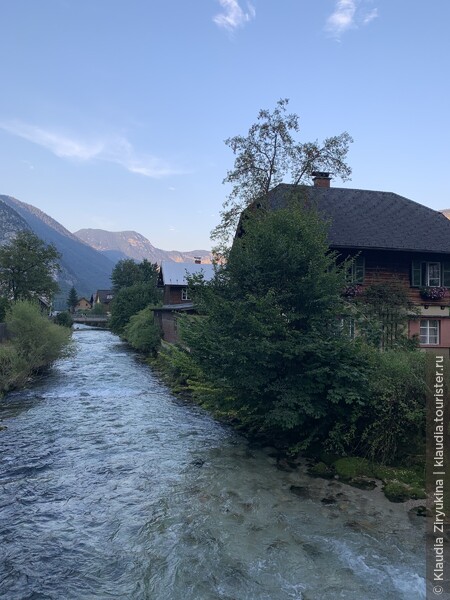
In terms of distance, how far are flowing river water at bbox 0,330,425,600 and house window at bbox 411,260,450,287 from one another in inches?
526

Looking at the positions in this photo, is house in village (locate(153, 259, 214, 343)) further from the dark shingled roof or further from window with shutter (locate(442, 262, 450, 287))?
window with shutter (locate(442, 262, 450, 287))

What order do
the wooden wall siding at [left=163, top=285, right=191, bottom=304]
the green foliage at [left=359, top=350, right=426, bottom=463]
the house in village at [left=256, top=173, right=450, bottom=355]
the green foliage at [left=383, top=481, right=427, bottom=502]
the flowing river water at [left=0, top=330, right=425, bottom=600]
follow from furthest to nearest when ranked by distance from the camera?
the wooden wall siding at [left=163, top=285, right=191, bottom=304]
the house in village at [left=256, top=173, right=450, bottom=355]
the green foliage at [left=359, top=350, right=426, bottom=463]
the green foliage at [left=383, top=481, right=427, bottom=502]
the flowing river water at [left=0, top=330, right=425, bottom=600]

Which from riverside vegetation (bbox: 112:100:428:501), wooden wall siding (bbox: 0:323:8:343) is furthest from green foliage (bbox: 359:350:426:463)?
wooden wall siding (bbox: 0:323:8:343)

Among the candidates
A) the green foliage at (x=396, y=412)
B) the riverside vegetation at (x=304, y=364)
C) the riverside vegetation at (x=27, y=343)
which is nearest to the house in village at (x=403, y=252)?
the riverside vegetation at (x=304, y=364)

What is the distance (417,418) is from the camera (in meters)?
8.95

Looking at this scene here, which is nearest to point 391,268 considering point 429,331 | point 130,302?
point 429,331

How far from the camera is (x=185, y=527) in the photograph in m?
7.26

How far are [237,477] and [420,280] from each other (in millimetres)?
15393

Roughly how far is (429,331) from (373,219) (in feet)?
20.9

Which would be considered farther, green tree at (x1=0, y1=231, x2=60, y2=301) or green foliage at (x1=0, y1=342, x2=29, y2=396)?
green tree at (x1=0, y1=231, x2=60, y2=301)

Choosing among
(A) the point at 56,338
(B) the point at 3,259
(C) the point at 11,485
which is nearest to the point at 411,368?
(C) the point at 11,485

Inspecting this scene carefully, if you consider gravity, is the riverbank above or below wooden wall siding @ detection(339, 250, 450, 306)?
below

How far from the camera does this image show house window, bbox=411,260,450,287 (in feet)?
67.6

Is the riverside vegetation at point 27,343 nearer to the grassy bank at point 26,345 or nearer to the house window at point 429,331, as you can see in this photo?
the grassy bank at point 26,345
